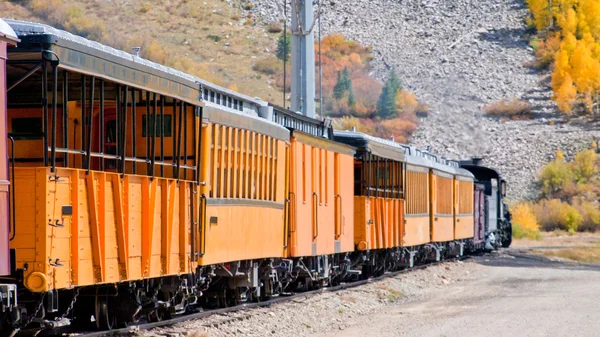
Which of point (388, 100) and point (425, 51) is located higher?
point (425, 51)

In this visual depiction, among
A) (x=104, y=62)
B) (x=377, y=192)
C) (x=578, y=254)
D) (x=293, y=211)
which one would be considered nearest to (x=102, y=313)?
(x=104, y=62)

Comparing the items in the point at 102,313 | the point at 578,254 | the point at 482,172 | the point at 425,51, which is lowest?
the point at 578,254

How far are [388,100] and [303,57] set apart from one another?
92914 millimetres

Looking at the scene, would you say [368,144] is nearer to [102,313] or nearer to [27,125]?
[102,313]

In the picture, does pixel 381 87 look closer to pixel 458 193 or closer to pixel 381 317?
pixel 458 193

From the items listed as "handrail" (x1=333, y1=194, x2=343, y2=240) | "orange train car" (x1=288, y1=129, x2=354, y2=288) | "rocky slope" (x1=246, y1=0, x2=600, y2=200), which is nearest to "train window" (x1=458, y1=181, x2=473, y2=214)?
"orange train car" (x1=288, y1=129, x2=354, y2=288)

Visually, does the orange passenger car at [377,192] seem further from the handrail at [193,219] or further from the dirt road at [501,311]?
the handrail at [193,219]

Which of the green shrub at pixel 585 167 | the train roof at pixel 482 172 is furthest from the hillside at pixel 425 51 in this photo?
the train roof at pixel 482 172

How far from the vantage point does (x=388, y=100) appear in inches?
4936

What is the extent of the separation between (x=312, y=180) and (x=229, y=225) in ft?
18.7

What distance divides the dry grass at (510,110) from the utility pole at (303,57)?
9186cm

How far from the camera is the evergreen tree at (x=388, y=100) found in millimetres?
124000

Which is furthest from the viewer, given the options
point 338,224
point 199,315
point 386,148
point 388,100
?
point 388,100

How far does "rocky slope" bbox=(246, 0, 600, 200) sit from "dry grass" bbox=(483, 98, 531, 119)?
3.43ft
